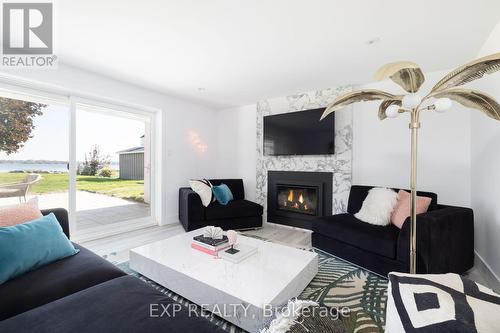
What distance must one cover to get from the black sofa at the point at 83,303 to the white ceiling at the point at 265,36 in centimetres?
192

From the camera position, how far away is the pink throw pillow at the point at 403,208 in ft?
7.32

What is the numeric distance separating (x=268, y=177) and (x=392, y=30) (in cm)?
272

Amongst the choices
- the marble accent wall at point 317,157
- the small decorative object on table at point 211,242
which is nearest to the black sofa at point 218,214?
the marble accent wall at point 317,157

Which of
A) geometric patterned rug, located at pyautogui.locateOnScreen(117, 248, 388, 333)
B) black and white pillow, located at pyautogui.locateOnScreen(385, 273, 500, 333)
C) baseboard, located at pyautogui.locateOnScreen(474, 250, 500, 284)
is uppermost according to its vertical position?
black and white pillow, located at pyautogui.locateOnScreen(385, 273, 500, 333)

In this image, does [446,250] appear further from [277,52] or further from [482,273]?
[277,52]

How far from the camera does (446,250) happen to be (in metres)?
1.92

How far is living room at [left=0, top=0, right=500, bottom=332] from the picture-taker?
1134 mm

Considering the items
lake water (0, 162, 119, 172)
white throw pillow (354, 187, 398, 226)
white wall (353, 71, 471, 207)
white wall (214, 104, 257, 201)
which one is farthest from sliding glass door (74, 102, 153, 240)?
white wall (353, 71, 471, 207)

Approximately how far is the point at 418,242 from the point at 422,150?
161cm

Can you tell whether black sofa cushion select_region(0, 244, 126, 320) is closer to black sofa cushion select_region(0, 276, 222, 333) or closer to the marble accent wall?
black sofa cushion select_region(0, 276, 222, 333)

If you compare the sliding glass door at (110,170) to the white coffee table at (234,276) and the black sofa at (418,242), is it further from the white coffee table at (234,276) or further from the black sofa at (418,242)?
the black sofa at (418,242)

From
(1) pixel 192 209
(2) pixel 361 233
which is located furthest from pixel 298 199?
(1) pixel 192 209

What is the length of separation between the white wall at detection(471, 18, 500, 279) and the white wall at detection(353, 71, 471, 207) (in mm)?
135

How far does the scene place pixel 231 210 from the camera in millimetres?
3527
